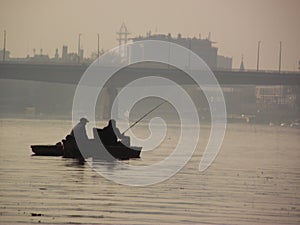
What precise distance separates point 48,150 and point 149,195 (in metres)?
20.3

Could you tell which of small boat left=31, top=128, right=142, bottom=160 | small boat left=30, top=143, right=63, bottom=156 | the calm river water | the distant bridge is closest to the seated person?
small boat left=31, top=128, right=142, bottom=160

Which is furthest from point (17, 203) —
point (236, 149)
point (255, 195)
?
point (236, 149)

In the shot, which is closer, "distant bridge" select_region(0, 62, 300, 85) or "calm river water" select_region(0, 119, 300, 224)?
"calm river water" select_region(0, 119, 300, 224)

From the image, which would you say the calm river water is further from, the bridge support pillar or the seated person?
the bridge support pillar

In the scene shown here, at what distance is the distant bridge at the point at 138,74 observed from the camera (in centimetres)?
12654

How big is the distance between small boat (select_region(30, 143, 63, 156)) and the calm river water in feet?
3.25

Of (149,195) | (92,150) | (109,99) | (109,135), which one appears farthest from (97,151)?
(109,99)

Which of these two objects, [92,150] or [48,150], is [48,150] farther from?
[92,150]

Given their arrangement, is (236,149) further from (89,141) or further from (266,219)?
(266,219)

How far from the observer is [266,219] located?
106ft

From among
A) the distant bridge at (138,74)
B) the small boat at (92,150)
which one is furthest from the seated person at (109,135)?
the distant bridge at (138,74)

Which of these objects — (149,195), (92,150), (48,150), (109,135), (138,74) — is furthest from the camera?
(138,74)

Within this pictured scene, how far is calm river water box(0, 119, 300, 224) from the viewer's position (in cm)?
3178

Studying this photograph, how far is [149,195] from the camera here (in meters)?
37.8
